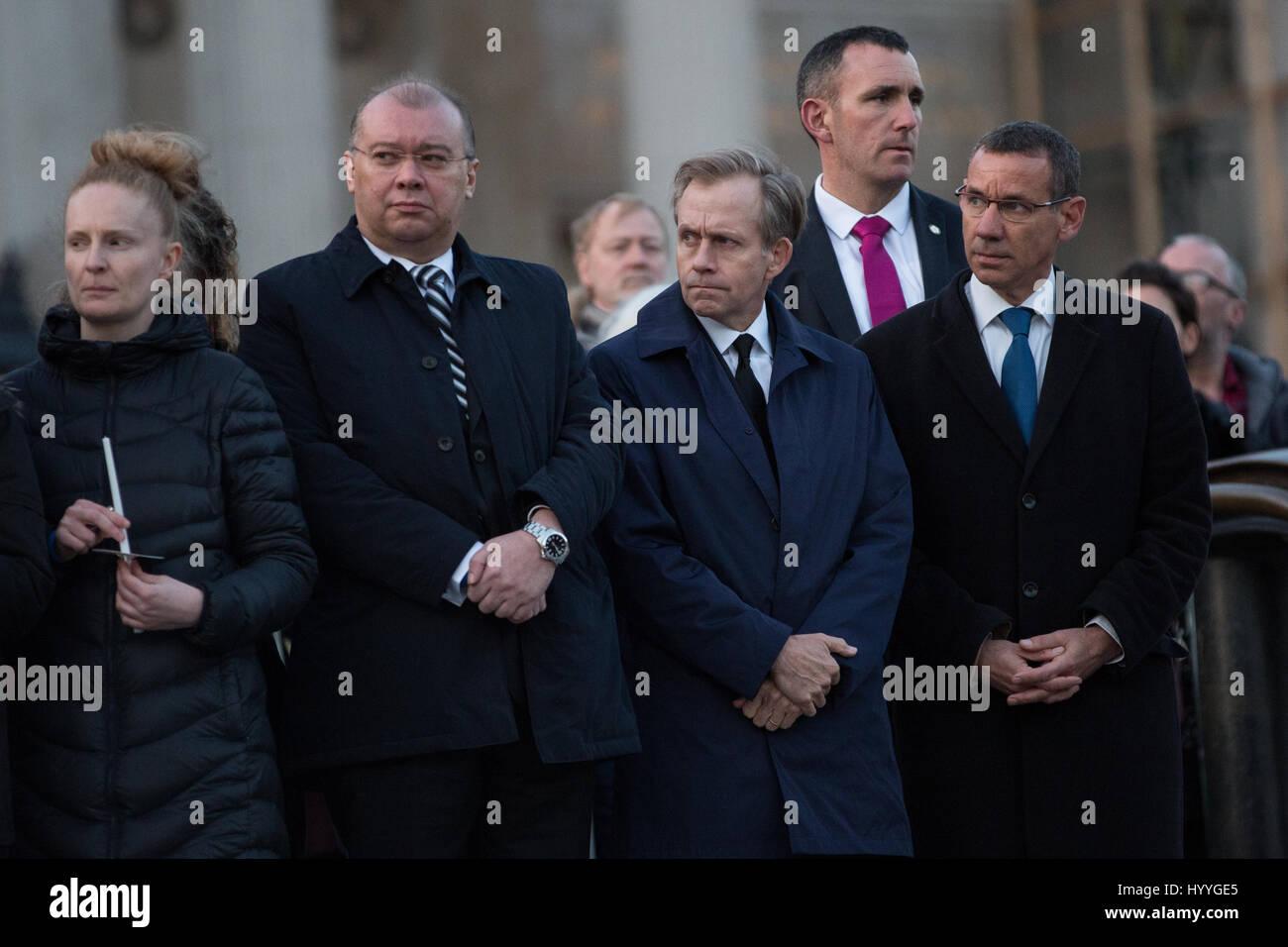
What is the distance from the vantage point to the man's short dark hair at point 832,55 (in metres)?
5.79

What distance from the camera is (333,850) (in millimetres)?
5352

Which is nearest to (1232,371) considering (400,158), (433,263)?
(433,263)

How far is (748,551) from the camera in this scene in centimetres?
464

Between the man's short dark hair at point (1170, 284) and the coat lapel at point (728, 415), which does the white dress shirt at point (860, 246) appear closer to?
the coat lapel at point (728, 415)

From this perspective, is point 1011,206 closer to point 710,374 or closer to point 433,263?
point 710,374

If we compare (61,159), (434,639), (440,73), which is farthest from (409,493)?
(440,73)

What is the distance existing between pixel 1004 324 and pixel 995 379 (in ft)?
0.58

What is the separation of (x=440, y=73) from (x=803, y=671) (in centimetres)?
1824

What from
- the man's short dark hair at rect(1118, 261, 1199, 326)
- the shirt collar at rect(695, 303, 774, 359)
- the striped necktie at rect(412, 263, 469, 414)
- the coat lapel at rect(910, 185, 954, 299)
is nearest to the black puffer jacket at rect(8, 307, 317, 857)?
the striped necktie at rect(412, 263, 469, 414)

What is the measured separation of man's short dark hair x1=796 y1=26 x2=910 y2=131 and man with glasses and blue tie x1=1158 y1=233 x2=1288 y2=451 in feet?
5.71

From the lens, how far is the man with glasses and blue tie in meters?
6.97
